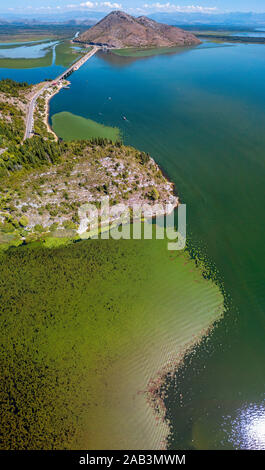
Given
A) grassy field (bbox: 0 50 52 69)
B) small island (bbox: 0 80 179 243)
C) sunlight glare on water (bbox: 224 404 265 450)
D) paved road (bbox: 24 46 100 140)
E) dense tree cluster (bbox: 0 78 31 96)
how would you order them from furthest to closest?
1. grassy field (bbox: 0 50 52 69)
2. dense tree cluster (bbox: 0 78 31 96)
3. paved road (bbox: 24 46 100 140)
4. small island (bbox: 0 80 179 243)
5. sunlight glare on water (bbox: 224 404 265 450)

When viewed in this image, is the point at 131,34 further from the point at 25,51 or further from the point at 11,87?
the point at 11,87

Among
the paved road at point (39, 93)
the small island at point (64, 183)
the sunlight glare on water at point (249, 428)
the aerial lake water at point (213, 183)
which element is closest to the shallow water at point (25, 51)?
the paved road at point (39, 93)

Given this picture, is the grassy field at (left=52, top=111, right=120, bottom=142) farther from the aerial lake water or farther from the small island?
the small island

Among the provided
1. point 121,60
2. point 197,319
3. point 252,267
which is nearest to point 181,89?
point 121,60

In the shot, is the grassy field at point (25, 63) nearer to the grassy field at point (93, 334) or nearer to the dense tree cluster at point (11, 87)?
the dense tree cluster at point (11, 87)

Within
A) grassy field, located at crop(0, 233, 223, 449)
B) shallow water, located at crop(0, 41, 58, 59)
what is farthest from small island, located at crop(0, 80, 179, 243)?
shallow water, located at crop(0, 41, 58, 59)

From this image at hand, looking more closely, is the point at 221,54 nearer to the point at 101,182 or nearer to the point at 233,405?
the point at 101,182

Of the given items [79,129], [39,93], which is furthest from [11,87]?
[79,129]
